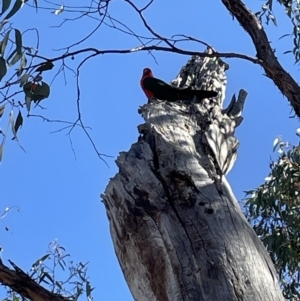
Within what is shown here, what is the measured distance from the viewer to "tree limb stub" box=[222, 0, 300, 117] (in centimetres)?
261

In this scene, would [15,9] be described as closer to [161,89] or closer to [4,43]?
[4,43]

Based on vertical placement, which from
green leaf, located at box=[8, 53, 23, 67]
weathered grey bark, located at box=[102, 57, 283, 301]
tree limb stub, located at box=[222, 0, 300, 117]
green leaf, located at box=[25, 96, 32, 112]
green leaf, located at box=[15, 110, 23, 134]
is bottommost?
weathered grey bark, located at box=[102, 57, 283, 301]

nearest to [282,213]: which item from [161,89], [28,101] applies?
[161,89]

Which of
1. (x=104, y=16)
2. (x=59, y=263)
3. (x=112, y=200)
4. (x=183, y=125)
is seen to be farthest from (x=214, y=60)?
(x=112, y=200)

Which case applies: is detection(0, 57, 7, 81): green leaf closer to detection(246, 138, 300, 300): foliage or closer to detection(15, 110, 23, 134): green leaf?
detection(15, 110, 23, 134): green leaf

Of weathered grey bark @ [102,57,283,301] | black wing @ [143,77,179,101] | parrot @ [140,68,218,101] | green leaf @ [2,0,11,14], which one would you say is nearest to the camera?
weathered grey bark @ [102,57,283,301]

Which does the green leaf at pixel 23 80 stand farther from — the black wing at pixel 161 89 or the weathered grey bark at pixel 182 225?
the black wing at pixel 161 89

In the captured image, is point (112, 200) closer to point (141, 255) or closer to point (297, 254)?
point (141, 255)

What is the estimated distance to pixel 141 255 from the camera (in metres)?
1.41

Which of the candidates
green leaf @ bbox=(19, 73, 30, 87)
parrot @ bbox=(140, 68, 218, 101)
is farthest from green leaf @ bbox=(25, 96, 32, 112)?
parrot @ bbox=(140, 68, 218, 101)

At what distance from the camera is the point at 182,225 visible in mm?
1410

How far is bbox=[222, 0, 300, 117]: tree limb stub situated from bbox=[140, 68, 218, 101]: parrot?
0.28 meters

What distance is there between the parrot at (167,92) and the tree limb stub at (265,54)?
28 cm

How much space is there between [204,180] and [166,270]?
33 centimetres
